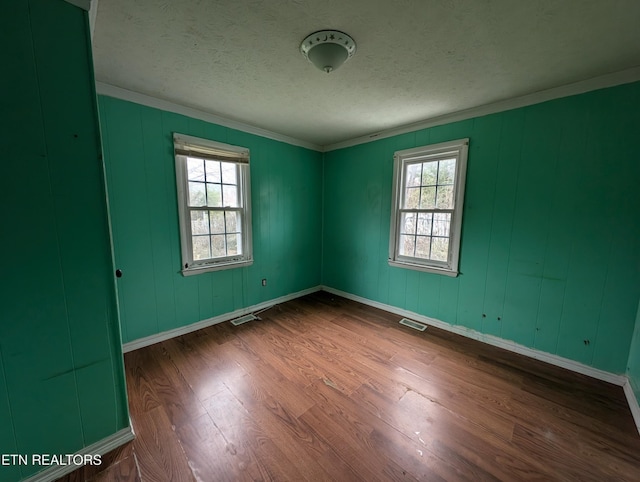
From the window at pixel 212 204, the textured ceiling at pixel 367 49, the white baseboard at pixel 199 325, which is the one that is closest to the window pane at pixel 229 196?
the window at pixel 212 204

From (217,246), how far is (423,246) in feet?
8.54

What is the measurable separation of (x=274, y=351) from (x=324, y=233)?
2.26 metres

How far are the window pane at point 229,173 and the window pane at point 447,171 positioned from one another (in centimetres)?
254

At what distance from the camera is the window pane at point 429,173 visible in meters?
2.84

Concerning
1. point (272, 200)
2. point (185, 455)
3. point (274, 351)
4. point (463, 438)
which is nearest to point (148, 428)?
point (185, 455)

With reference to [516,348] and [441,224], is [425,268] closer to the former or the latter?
[441,224]

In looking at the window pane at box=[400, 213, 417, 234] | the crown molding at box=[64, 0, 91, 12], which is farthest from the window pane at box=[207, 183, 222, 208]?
the window pane at box=[400, 213, 417, 234]

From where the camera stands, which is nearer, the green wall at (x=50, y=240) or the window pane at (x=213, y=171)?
the green wall at (x=50, y=240)

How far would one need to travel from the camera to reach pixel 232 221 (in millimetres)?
3016

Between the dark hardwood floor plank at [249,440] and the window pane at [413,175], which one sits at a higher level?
the window pane at [413,175]

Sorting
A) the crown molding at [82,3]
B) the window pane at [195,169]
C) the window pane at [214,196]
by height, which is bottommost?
the window pane at [214,196]

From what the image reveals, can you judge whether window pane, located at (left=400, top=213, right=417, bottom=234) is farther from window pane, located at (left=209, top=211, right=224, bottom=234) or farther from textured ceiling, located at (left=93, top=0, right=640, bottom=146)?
window pane, located at (left=209, top=211, right=224, bottom=234)

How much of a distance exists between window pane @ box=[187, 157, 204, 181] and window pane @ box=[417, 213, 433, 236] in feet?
8.85

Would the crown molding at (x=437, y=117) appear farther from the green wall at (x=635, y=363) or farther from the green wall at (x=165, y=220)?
the green wall at (x=635, y=363)
